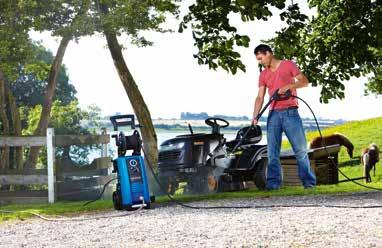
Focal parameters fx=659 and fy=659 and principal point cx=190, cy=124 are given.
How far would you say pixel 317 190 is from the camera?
10133 millimetres

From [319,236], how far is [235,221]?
1.35m

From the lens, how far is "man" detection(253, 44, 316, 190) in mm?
9656

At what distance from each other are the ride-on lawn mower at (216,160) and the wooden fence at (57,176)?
7.51 ft

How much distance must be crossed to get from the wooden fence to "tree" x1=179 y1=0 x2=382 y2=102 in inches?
133

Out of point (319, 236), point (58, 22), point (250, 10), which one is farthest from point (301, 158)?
point (58, 22)

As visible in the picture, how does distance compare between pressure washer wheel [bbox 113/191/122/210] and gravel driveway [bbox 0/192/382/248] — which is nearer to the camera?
gravel driveway [bbox 0/192/382/248]

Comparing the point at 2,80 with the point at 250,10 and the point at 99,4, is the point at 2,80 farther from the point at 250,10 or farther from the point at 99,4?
the point at 250,10

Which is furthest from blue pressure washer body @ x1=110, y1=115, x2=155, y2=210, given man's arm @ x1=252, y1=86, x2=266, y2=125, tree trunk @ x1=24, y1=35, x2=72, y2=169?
tree trunk @ x1=24, y1=35, x2=72, y2=169

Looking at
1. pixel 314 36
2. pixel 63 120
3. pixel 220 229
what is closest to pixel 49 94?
pixel 314 36

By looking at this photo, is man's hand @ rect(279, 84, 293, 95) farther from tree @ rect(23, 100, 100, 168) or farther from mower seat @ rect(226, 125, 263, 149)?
tree @ rect(23, 100, 100, 168)

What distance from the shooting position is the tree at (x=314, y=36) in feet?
35.5

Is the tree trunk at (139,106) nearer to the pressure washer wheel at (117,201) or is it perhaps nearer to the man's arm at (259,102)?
the man's arm at (259,102)

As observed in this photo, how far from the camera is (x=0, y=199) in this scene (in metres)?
14.1

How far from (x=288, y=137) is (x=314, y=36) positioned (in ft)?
26.3
